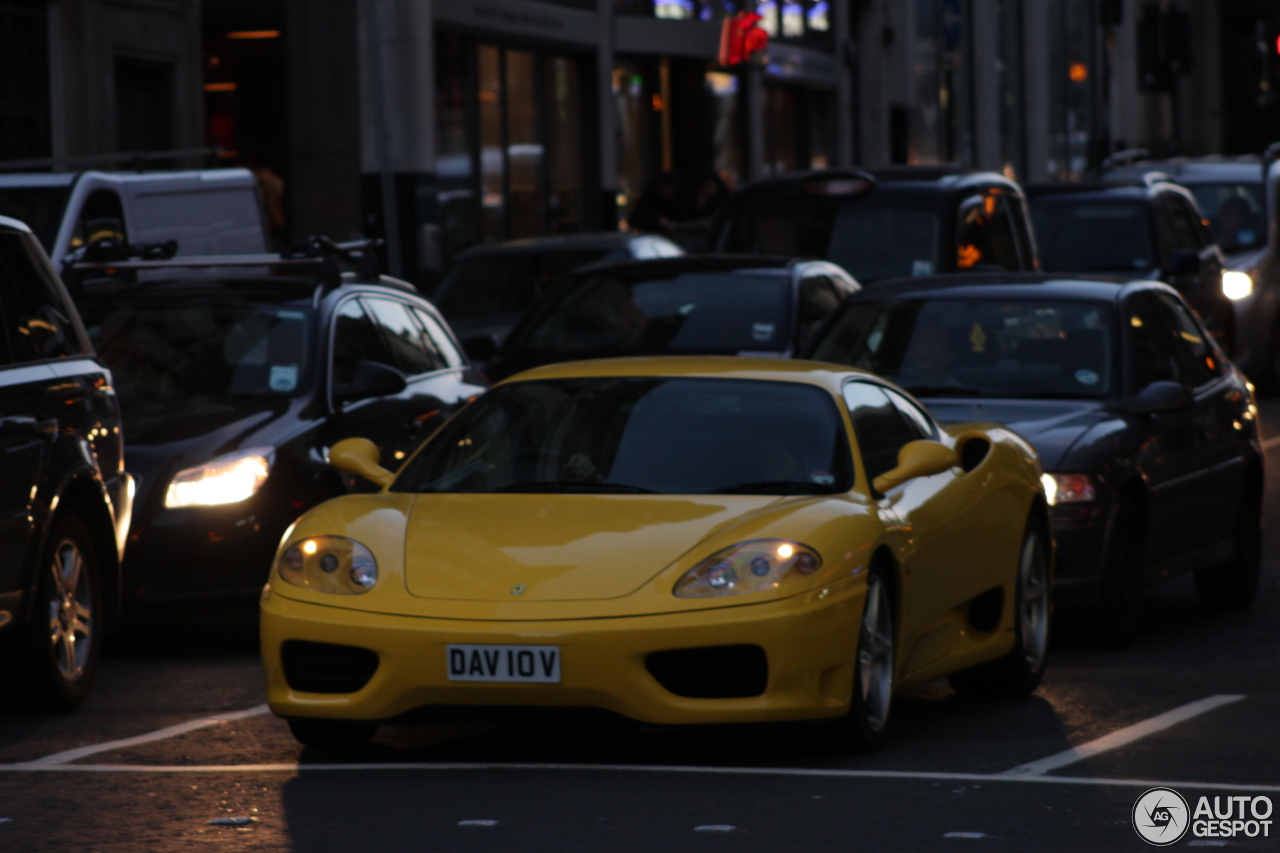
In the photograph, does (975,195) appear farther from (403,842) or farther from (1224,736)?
(403,842)

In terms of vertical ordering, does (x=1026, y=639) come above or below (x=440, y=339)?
below

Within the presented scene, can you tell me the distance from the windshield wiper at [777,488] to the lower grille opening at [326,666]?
126 centimetres

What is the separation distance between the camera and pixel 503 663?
684cm

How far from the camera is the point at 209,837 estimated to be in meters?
6.16

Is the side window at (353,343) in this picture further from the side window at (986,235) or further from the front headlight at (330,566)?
the side window at (986,235)

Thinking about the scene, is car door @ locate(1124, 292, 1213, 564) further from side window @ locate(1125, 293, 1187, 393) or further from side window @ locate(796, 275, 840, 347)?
side window @ locate(796, 275, 840, 347)

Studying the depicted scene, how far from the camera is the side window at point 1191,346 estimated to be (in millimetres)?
11227

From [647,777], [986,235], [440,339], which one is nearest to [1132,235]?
[986,235]

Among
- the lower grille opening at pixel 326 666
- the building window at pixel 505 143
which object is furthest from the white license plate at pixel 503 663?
the building window at pixel 505 143

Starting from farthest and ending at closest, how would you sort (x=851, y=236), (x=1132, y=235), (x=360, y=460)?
(x=1132, y=235) → (x=851, y=236) → (x=360, y=460)

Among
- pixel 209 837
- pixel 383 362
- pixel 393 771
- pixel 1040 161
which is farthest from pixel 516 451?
pixel 1040 161

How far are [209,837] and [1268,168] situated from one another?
20877 mm

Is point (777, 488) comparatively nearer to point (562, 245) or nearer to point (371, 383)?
point (371, 383)

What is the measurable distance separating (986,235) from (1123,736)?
399 inches
